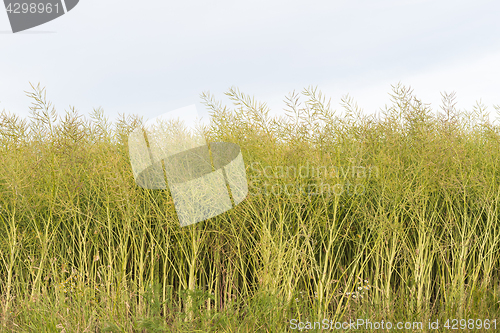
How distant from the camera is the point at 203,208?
12.4ft

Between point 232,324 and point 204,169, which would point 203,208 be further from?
point 232,324

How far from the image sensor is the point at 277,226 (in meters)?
3.55

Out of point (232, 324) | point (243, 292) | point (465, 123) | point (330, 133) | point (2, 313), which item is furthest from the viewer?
point (465, 123)

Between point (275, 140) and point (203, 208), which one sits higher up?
point (275, 140)

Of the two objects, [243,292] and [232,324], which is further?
[243,292]

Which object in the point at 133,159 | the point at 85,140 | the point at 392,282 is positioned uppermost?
the point at 85,140

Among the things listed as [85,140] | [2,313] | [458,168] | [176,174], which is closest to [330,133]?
[458,168]

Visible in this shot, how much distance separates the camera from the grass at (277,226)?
11.3ft

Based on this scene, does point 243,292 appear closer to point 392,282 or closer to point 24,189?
point 392,282

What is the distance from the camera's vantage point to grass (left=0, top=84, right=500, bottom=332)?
345 centimetres

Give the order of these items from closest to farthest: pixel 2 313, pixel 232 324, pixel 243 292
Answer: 1. pixel 232 324
2. pixel 2 313
3. pixel 243 292

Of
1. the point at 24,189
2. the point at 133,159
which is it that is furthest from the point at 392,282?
the point at 24,189

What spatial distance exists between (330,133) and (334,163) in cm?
62

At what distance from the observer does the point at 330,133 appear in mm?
4316
